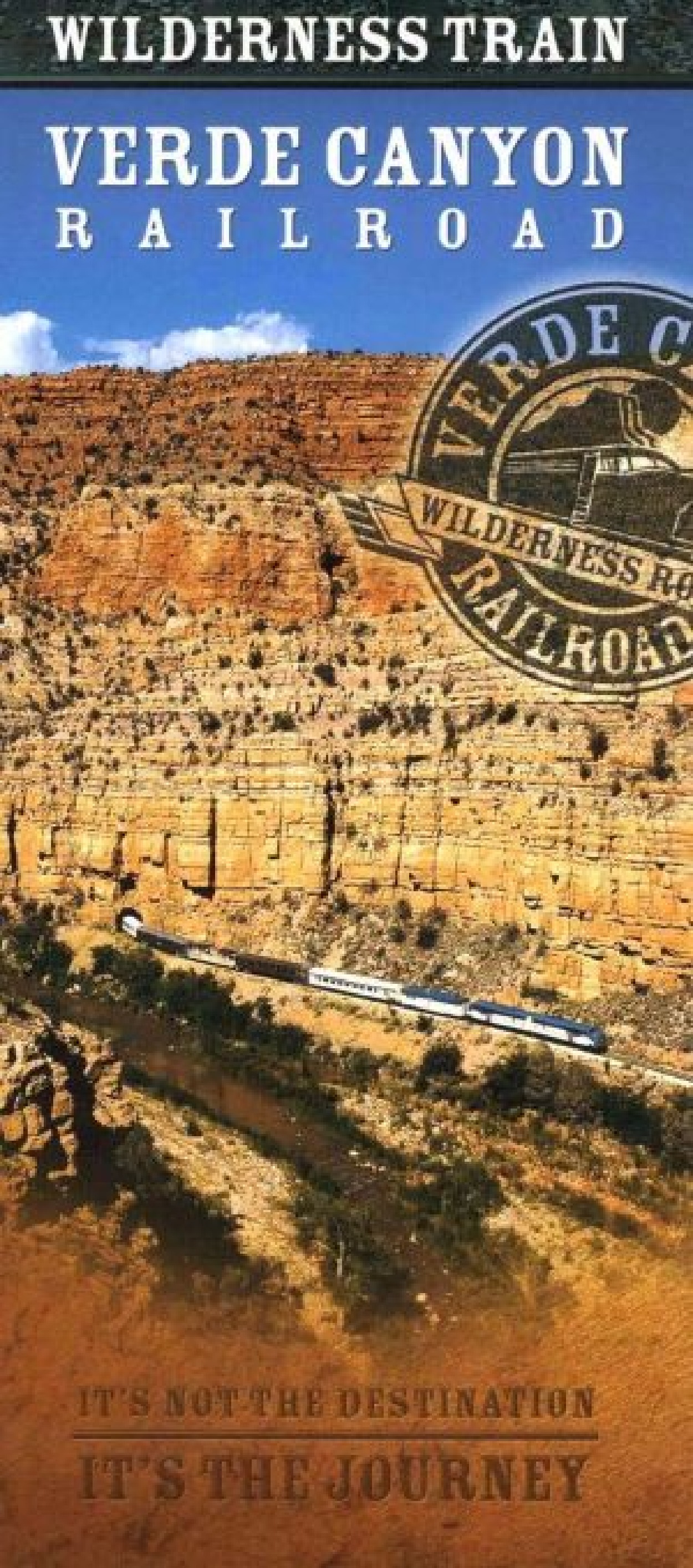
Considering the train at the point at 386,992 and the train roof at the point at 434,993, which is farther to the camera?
the train roof at the point at 434,993

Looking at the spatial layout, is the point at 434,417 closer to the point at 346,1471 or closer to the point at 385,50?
the point at 385,50

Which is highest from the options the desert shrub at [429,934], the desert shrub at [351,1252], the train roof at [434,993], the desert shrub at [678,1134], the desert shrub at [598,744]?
the desert shrub at [598,744]

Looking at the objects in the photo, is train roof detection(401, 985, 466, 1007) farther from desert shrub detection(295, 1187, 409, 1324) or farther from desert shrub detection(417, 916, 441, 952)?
desert shrub detection(295, 1187, 409, 1324)

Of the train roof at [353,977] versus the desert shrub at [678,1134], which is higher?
the train roof at [353,977]

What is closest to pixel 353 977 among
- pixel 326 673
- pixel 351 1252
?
pixel 351 1252

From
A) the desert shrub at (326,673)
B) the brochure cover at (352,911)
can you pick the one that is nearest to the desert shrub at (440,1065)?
the brochure cover at (352,911)

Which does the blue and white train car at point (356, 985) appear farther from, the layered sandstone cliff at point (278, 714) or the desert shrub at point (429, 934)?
the layered sandstone cliff at point (278, 714)
